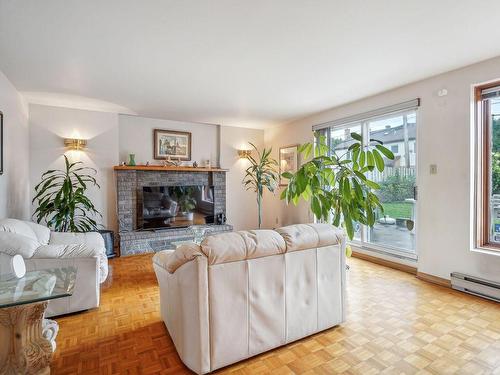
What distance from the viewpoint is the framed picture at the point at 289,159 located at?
5.28 metres

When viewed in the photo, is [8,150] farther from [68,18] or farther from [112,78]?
[68,18]

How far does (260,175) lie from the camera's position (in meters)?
5.31

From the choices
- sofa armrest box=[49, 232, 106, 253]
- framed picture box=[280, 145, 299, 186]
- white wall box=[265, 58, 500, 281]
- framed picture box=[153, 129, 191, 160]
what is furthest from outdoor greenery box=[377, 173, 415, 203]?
sofa armrest box=[49, 232, 106, 253]

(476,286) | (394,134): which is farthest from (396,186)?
(476,286)

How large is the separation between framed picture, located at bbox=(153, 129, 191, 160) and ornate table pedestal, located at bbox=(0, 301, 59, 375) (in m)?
3.80

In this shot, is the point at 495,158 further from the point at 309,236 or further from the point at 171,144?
the point at 171,144

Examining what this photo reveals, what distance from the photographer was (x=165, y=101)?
407cm

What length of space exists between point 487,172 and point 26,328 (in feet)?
13.5

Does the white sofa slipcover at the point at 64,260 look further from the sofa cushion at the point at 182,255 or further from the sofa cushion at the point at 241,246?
the sofa cushion at the point at 241,246

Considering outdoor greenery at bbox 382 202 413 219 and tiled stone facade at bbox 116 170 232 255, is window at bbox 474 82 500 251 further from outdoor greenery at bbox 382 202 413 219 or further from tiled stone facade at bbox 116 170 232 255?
tiled stone facade at bbox 116 170 232 255

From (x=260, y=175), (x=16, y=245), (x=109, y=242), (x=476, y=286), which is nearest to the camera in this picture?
(x=16, y=245)

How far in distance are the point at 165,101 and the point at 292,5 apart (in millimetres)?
2711

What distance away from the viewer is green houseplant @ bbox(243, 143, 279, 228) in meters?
5.32

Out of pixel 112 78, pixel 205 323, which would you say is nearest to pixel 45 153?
pixel 112 78
